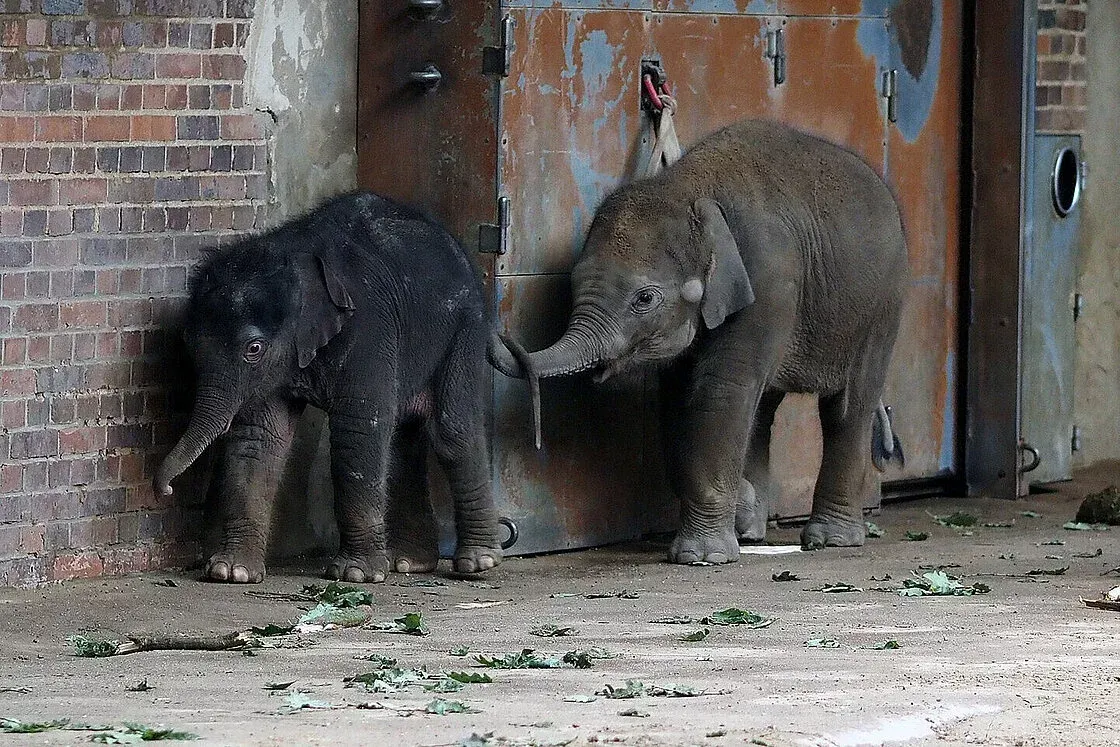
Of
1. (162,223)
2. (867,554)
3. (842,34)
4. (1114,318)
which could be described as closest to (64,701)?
(162,223)

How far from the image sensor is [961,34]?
1151 centimetres

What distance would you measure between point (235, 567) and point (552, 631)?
1514 mm

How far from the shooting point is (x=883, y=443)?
10.6 metres

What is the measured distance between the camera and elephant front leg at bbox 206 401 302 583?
8555 mm

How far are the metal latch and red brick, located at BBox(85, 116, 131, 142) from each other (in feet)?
13.0

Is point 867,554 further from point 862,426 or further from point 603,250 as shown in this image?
point 603,250

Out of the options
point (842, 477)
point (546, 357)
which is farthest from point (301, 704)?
point (842, 477)

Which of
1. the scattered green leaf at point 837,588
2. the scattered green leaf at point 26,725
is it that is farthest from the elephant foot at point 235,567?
the scattered green leaf at point 26,725

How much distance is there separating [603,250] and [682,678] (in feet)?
9.72

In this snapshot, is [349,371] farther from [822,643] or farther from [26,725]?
[26,725]

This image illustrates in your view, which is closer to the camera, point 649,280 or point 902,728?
point 902,728

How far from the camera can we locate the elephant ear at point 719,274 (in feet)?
30.4

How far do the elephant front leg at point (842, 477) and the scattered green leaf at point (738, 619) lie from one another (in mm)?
2159

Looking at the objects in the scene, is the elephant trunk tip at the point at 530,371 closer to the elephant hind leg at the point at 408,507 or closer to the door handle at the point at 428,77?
the elephant hind leg at the point at 408,507
